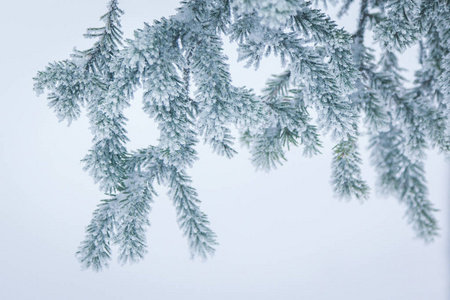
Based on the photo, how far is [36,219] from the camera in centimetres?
436

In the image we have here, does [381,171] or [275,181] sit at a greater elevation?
[275,181]

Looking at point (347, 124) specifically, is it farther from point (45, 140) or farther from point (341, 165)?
point (45, 140)

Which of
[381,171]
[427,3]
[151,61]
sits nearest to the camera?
[151,61]

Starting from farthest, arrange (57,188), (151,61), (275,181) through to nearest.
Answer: (275,181)
(57,188)
(151,61)

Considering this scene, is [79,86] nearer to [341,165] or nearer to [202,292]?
[341,165]

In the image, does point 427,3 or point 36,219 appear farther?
point 36,219

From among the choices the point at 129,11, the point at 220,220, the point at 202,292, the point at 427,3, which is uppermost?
the point at 129,11

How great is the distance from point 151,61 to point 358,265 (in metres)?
4.82

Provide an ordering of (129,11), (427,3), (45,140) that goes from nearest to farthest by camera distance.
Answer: (427,3), (129,11), (45,140)

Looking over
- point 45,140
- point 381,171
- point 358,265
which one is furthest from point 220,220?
point 381,171

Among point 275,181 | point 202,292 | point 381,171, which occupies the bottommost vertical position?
point 202,292

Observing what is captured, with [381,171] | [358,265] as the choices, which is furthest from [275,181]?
[381,171]

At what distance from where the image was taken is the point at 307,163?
4.91 meters

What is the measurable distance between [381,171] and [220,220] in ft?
11.4
